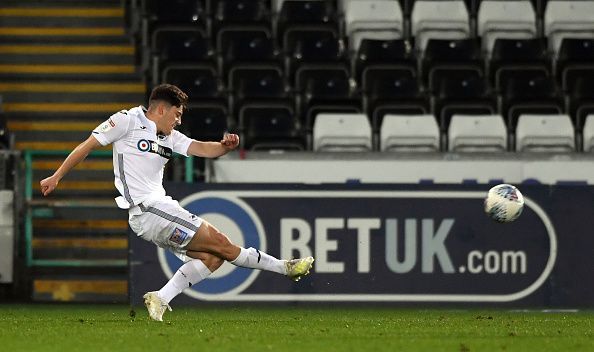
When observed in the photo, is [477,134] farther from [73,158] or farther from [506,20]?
[73,158]

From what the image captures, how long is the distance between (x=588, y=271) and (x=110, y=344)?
7030mm

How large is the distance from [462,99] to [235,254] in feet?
25.9

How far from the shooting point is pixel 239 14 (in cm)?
2006

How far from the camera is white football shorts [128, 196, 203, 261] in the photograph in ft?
37.1

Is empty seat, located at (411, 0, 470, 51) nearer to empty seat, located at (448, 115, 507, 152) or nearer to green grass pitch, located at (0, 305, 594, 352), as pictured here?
empty seat, located at (448, 115, 507, 152)

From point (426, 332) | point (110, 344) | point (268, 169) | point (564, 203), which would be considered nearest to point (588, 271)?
point (564, 203)

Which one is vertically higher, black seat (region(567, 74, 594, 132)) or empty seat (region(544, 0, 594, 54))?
empty seat (region(544, 0, 594, 54))

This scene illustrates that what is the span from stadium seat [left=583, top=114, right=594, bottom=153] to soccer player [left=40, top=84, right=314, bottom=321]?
7303 millimetres

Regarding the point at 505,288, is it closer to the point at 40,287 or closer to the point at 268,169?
the point at 268,169

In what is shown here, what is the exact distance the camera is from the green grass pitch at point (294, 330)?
354 inches

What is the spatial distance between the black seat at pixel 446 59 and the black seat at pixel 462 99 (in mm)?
165

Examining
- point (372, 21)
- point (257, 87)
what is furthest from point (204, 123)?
point (372, 21)

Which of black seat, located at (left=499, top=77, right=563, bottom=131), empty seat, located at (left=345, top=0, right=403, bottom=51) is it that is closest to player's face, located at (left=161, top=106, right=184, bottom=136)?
black seat, located at (left=499, top=77, right=563, bottom=131)

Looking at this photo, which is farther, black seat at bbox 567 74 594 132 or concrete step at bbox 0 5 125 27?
concrete step at bbox 0 5 125 27
